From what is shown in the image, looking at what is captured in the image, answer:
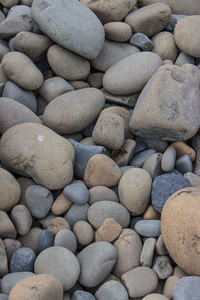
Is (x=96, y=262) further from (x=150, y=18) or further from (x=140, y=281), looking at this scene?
(x=150, y=18)

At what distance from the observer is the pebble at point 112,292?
2062mm

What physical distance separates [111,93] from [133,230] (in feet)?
Answer: 3.75

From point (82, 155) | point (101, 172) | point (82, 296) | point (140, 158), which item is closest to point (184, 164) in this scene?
point (140, 158)

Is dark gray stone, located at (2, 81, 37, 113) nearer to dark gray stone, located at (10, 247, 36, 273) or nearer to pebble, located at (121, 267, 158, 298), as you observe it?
dark gray stone, located at (10, 247, 36, 273)

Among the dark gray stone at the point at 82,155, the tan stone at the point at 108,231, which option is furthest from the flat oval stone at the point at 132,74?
the tan stone at the point at 108,231

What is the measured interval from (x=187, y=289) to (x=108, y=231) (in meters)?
0.55

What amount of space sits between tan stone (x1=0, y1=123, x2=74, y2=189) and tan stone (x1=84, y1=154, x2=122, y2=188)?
0.12 m

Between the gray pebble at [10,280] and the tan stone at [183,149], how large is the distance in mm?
1283

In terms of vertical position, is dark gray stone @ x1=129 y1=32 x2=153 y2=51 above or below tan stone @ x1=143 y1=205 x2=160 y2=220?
above

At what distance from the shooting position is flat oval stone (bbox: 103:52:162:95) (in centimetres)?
300

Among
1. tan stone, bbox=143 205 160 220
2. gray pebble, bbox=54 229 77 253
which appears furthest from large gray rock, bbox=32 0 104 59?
gray pebble, bbox=54 229 77 253

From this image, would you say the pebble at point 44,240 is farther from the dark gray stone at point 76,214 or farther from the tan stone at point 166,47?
the tan stone at point 166,47

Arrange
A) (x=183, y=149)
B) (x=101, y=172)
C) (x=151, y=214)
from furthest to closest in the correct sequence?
1. (x=183, y=149)
2. (x=101, y=172)
3. (x=151, y=214)

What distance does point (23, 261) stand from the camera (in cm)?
216
